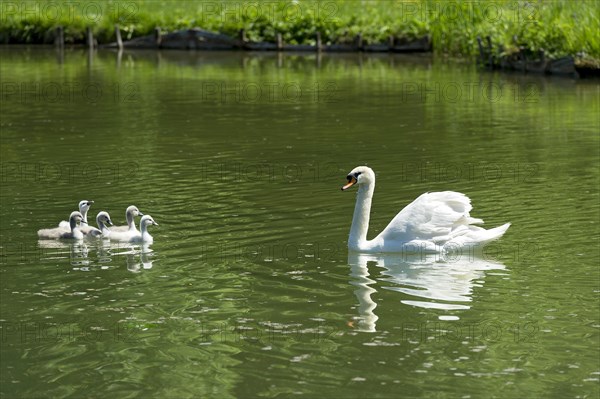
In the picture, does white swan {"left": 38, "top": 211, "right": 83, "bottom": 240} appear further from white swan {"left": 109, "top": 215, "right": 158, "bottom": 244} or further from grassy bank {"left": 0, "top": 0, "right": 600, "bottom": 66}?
grassy bank {"left": 0, "top": 0, "right": 600, "bottom": 66}

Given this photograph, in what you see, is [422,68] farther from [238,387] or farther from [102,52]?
[238,387]

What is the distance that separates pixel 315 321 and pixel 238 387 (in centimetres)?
188

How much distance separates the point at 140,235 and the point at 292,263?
2.35 meters

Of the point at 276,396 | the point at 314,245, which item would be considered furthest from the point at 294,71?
the point at 276,396

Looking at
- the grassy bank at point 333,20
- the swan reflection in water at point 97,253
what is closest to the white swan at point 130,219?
the swan reflection in water at point 97,253

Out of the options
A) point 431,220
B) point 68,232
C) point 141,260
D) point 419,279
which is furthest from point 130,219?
point 419,279

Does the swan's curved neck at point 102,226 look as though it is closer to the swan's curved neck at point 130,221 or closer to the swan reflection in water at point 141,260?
the swan's curved neck at point 130,221

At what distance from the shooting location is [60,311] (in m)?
11.9

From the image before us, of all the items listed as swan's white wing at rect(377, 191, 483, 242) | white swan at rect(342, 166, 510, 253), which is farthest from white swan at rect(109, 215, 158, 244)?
swan's white wing at rect(377, 191, 483, 242)

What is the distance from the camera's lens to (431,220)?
13812 mm

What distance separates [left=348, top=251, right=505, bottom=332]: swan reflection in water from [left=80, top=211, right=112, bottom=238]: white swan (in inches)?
136

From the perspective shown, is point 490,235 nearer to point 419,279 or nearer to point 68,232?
point 419,279

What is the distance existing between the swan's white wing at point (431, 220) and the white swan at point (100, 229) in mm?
3984

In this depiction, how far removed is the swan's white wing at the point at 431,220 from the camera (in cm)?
1377
